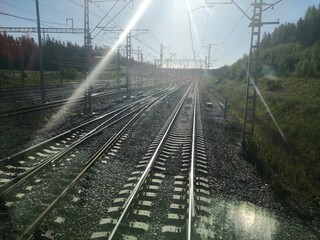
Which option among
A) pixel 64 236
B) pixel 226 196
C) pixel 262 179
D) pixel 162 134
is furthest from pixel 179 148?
pixel 64 236

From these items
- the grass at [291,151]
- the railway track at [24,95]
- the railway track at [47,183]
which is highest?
the railway track at [24,95]

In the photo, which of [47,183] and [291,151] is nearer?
[47,183]

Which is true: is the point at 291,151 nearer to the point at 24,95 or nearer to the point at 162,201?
the point at 162,201

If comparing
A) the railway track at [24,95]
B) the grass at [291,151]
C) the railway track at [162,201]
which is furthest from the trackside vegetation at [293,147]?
the railway track at [24,95]

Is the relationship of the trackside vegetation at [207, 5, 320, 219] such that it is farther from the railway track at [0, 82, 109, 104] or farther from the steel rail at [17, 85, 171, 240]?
the railway track at [0, 82, 109, 104]

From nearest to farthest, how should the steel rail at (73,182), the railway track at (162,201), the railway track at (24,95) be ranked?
the steel rail at (73,182) → the railway track at (162,201) → the railway track at (24,95)

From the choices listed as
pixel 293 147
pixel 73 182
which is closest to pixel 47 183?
pixel 73 182

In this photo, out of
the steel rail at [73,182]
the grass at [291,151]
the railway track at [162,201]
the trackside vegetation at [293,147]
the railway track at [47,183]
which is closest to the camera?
the steel rail at [73,182]

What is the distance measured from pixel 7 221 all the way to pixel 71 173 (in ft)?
10.2

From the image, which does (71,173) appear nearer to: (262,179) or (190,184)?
(190,184)

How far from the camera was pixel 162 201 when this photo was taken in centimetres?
810

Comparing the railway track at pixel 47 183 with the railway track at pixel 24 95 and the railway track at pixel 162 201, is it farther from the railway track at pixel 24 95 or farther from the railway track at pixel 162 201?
the railway track at pixel 24 95

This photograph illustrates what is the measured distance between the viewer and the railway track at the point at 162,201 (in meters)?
6.58

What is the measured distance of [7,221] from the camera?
6582mm
